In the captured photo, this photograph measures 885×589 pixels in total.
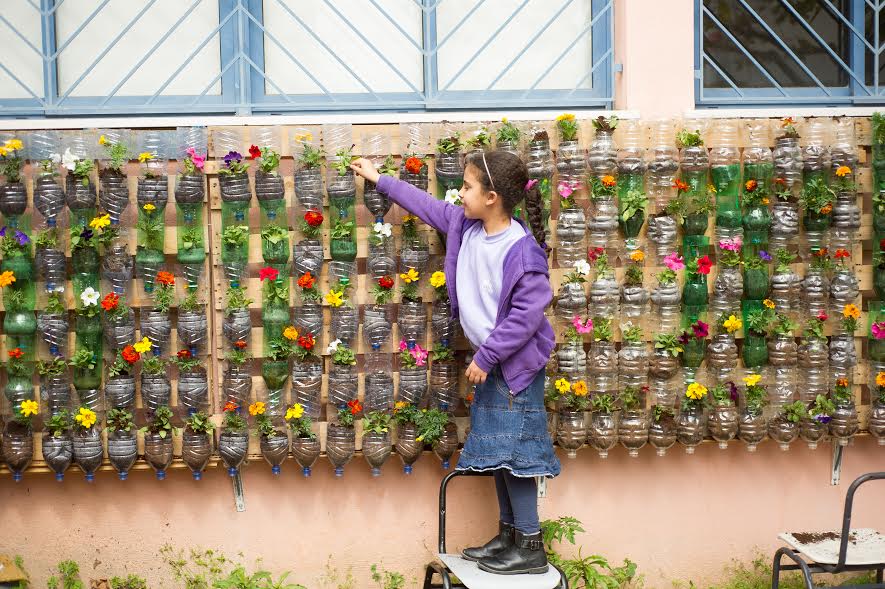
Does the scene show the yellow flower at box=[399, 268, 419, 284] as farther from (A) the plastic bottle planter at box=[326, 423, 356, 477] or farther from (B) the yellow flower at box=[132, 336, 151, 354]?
(B) the yellow flower at box=[132, 336, 151, 354]

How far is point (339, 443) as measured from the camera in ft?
12.2

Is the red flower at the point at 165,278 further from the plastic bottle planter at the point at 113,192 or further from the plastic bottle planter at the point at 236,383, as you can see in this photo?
the plastic bottle planter at the point at 236,383

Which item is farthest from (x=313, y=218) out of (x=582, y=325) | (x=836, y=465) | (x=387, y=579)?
(x=836, y=465)

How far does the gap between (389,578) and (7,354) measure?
1717mm

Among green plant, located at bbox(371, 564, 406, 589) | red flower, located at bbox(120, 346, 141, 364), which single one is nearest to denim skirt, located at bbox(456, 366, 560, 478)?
green plant, located at bbox(371, 564, 406, 589)

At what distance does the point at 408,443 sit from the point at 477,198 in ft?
3.41

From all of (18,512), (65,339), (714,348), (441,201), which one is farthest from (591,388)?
(18,512)

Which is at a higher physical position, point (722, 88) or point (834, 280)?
point (722, 88)

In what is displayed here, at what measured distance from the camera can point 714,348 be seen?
3.86 meters

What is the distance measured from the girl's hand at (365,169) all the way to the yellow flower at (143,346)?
1.00 metres

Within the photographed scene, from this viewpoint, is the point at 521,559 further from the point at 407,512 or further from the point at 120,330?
the point at 120,330

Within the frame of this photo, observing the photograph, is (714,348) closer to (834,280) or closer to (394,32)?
(834,280)

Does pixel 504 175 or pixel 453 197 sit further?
pixel 453 197

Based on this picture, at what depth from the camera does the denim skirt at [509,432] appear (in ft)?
10.8
